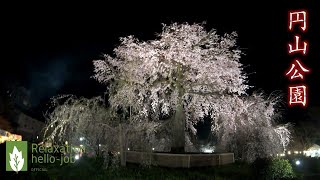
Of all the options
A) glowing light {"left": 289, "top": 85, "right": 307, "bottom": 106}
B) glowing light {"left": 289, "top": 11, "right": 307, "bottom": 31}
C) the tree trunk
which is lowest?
the tree trunk

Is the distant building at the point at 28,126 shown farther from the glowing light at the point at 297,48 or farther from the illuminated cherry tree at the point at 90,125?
the glowing light at the point at 297,48

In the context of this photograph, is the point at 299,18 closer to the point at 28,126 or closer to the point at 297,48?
the point at 297,48

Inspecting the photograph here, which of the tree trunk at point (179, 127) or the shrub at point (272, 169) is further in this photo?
the tree trunk at point (179, 127)

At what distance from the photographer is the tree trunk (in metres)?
23.9

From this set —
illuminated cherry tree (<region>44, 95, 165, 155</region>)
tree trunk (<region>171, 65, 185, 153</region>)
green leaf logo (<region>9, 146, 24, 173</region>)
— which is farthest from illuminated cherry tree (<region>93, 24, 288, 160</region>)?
green leaf logo (<region>9, 146, 24, 173</region>)

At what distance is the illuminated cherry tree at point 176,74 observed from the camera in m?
23.3

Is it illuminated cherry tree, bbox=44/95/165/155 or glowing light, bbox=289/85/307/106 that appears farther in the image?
glowing light, bbox=289/85/307/106

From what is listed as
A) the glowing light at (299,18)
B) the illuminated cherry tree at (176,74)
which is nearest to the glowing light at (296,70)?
the glowing light at (299,18)

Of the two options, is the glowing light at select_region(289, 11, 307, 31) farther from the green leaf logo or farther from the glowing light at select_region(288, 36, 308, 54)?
the green leaf logo

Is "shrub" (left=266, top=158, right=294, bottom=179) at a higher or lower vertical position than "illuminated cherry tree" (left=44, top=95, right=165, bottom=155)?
lower

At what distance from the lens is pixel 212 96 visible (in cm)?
2480

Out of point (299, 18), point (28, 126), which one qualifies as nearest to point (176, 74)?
point (299, 18)

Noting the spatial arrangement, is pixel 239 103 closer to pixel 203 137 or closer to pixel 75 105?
pixel 75 105

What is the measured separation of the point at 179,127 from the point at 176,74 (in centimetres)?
354
